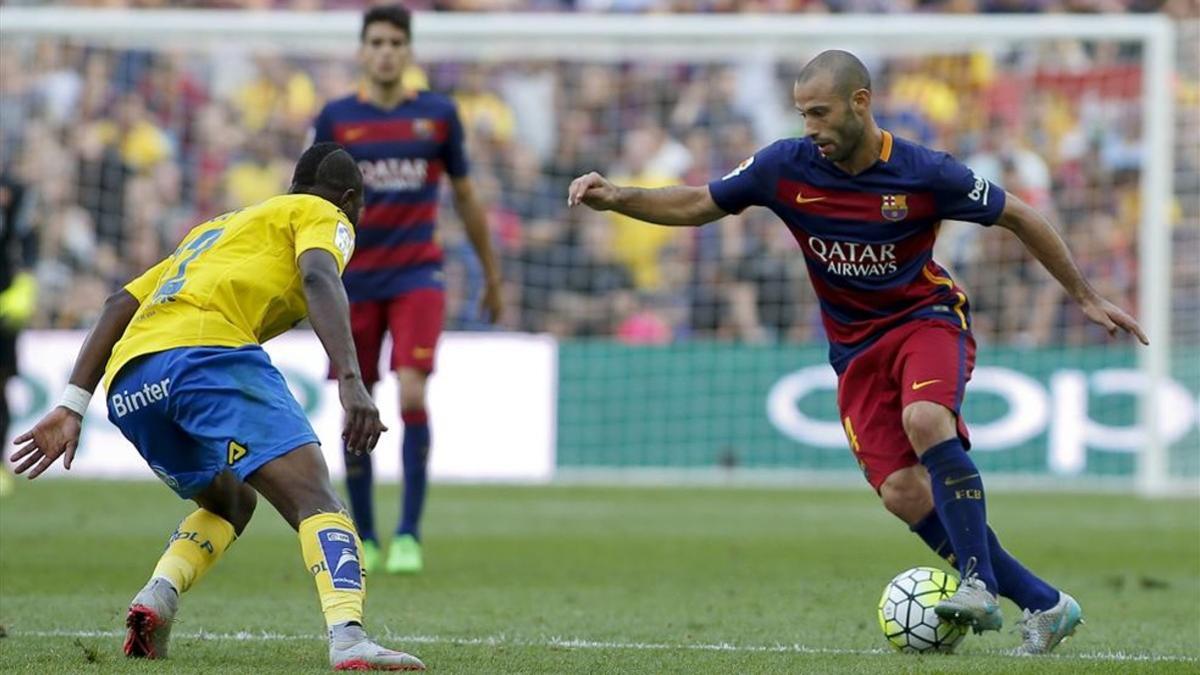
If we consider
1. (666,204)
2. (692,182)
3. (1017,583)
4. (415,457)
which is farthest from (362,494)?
(692,182)

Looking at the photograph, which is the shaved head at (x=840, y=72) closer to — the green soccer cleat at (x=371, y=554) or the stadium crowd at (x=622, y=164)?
the green soccer cleat at (x=371, y=554)

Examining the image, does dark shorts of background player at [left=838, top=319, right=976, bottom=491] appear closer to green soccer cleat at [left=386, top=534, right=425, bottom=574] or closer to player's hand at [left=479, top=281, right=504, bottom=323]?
green soccer cleat at [left=386, top=534, right=425, bottom=574]

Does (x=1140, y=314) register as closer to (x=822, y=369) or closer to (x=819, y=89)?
(x=822, y=369)

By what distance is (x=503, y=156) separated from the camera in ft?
64.0

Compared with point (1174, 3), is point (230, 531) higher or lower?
lower

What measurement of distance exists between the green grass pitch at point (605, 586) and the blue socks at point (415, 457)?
39 centimetres

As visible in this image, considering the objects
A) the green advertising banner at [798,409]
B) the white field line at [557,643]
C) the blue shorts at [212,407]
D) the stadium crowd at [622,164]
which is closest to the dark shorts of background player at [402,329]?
the white field line at [557,643]

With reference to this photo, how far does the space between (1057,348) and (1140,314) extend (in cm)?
111

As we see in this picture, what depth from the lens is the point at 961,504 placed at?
22.0 ft

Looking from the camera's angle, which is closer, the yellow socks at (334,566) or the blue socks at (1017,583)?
→ the yellow socks at (334,566)

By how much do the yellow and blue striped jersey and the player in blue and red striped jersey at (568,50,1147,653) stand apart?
1.00 meters

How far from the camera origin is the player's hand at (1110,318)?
6.56 m

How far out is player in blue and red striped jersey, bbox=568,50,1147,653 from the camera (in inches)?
265

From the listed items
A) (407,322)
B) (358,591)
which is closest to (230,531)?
(358,591)
